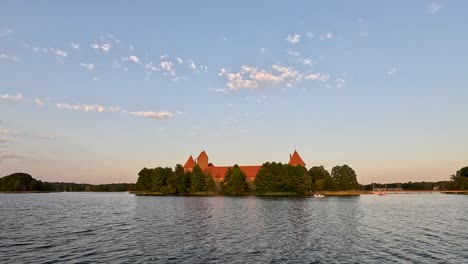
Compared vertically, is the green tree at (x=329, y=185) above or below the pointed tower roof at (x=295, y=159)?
below

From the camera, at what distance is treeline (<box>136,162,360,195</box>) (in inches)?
5945

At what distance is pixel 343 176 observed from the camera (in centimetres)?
17700

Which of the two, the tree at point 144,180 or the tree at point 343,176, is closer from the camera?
the tree at point 343,176

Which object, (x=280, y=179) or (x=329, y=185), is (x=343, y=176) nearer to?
(x=329, y=185)

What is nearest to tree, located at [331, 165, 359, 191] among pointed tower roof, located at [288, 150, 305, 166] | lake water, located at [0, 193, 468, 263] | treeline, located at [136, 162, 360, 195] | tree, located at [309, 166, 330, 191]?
treeline, located at [136, 162, 360, 195]

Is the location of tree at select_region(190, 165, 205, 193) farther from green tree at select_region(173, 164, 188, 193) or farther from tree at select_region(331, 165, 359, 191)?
tree at select_region(331, 165, 359, 191)

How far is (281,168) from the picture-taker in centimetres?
15262

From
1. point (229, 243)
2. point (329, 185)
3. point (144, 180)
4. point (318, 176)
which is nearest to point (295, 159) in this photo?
point (318, 176)

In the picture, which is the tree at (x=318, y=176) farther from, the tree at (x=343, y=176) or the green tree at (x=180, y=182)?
the green tree at (x=180, y=182)

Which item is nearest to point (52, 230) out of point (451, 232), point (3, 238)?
point (3, 238)

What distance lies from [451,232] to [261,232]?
71.3ft

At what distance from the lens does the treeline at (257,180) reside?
15100 cm

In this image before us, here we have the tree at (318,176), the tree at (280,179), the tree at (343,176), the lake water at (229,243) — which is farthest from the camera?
the tree at (343,176)

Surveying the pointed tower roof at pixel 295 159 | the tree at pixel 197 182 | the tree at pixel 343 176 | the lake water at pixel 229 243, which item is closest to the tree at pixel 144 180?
the tree at pixel 197 182
